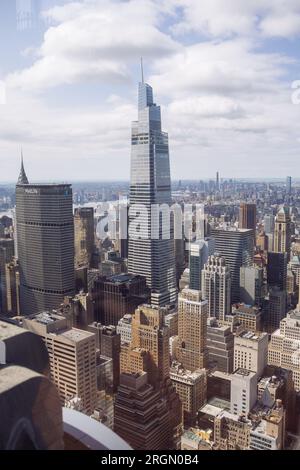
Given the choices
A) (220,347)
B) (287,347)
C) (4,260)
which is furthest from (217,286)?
(4,260)

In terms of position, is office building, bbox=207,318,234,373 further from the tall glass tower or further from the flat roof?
the tall glass tower

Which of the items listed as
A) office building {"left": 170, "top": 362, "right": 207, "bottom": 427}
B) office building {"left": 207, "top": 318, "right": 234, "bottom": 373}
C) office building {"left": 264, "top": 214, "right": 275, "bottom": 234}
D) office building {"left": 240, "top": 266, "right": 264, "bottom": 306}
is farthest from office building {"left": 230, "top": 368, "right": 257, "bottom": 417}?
office building {"left": 264, "top": 214, "right": 275, "bottom": 234}

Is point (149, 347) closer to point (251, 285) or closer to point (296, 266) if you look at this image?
point (251, 285)

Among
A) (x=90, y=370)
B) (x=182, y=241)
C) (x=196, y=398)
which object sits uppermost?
(x=182, y=241)

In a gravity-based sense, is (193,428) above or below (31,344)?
below
